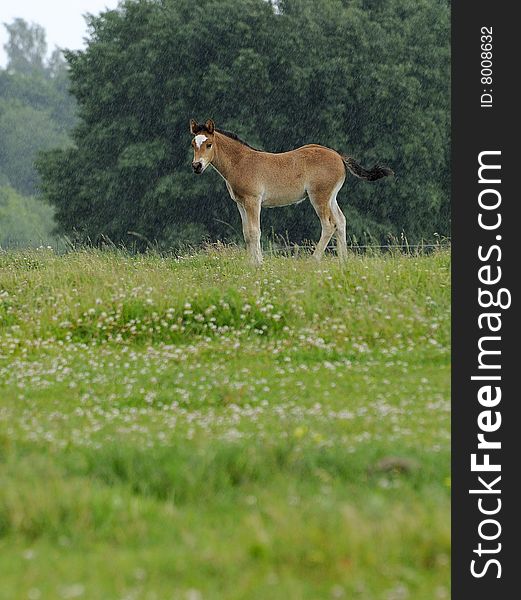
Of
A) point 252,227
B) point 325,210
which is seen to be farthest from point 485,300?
point 325,210

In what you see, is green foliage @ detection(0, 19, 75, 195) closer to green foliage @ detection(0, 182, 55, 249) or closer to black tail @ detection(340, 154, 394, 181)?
green foliage @ detection(0, 182, 55, 249)

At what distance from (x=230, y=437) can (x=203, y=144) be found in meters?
11.9

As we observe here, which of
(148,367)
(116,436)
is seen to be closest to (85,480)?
(116,436)

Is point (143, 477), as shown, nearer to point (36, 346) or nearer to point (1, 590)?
point (1, 590)

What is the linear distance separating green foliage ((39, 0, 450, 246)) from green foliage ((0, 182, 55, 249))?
30.4 m

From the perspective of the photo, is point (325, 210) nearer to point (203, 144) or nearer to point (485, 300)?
point (203, 144)

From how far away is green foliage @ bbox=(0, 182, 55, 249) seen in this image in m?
72.3

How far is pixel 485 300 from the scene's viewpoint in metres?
8.40

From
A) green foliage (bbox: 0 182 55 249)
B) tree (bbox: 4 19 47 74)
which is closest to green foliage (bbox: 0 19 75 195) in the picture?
green foliage (bbox: 0 182 55 249)

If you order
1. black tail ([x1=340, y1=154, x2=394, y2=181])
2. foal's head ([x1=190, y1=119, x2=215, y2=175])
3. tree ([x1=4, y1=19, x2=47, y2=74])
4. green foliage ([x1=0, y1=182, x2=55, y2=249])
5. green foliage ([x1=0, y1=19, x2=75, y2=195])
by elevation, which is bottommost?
green foliage ([x1=0, y1=182, x2=55, y2=249])

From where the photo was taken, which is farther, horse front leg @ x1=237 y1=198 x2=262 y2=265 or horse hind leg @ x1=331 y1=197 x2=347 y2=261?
horse hind leg @ x1=331 y1=197 x2=347 y2=261

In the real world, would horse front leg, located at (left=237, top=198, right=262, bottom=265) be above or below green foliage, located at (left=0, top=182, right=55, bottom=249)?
above

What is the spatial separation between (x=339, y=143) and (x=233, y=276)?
890 inches

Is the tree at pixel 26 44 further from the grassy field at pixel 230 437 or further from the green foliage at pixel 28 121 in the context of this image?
the grassy field at pixel 230 437
